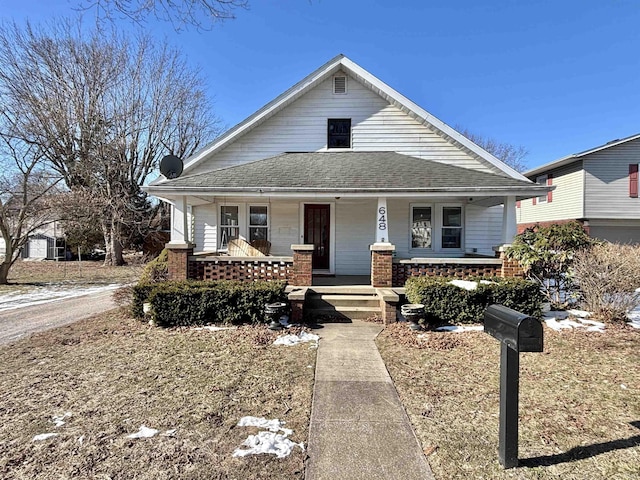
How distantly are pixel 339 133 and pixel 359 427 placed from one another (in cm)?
943

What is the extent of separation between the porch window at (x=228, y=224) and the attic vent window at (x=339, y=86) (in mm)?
4911

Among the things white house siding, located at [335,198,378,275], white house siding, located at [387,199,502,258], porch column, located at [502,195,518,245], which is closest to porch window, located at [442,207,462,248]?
white house siding, located at [387,199,502,258]

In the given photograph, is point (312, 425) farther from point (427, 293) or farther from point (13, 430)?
point (427, 293)

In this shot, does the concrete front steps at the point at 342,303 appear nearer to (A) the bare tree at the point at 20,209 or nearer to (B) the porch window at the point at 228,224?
(B) the porch window at the point at 228,224

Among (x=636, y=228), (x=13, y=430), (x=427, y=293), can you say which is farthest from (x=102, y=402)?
(x=636, y=228)

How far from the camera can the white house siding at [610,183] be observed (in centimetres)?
1742

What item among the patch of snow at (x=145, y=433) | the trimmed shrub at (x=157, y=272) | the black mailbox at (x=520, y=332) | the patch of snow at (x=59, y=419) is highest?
the black mailbox at (x=520, y=332)

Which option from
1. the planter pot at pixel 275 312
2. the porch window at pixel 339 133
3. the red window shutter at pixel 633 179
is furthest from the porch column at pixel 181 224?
the red window shutter at pixel 633 179

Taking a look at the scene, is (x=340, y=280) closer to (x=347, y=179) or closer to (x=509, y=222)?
(x=347, y=179)

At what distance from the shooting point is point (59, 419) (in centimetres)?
321

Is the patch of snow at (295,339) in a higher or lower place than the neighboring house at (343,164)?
lower

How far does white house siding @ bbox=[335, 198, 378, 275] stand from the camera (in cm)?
1049

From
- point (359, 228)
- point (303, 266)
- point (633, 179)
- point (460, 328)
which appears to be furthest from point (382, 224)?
point (633, 179)

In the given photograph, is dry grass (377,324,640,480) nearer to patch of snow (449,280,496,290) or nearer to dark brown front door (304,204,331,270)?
patch of snow (449,280,496,290)
